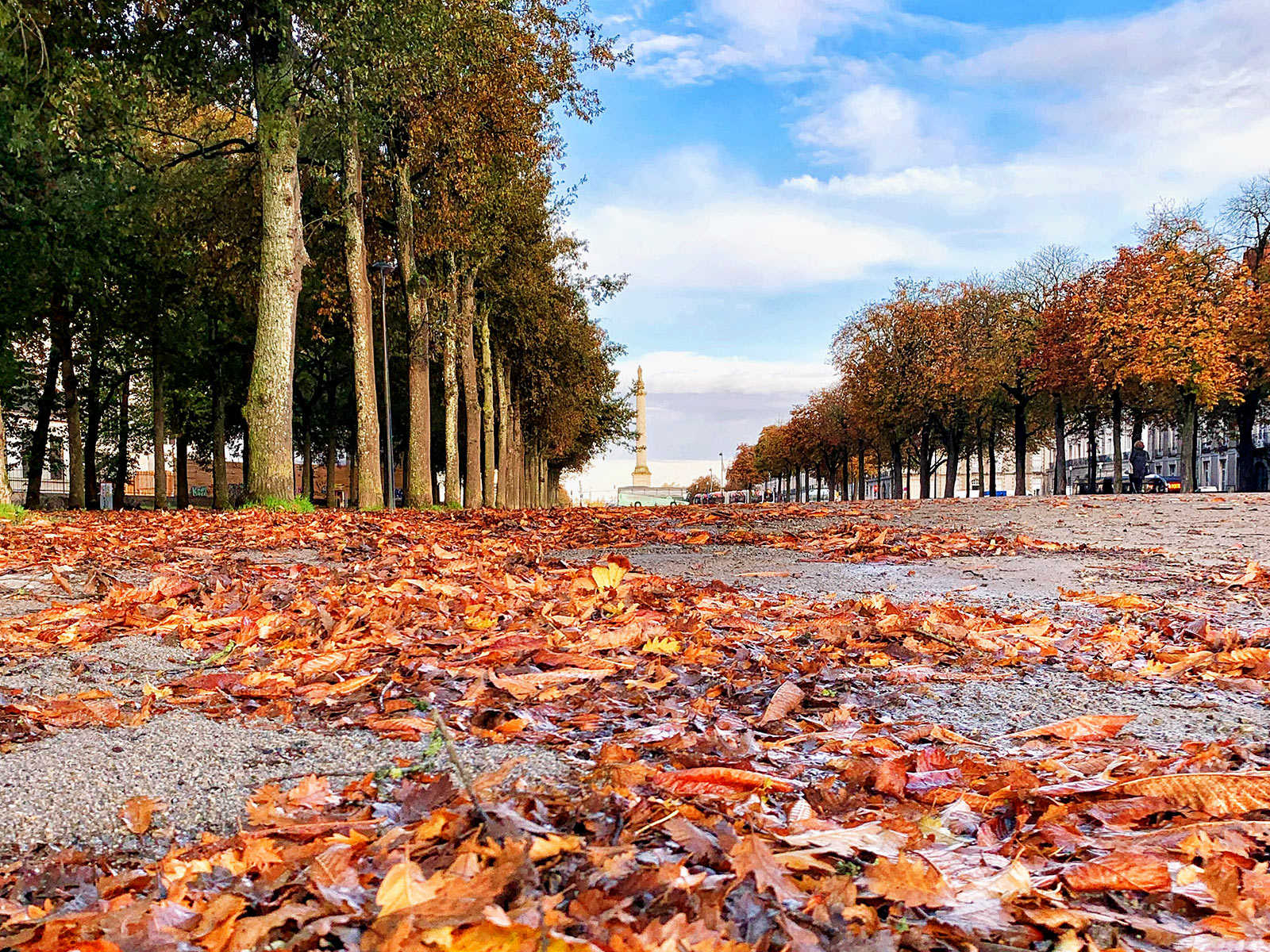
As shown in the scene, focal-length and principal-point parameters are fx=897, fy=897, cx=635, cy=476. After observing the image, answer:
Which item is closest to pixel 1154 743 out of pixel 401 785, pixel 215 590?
pixel 401 785

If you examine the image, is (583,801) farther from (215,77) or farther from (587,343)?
(587,343)

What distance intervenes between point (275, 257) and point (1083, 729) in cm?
1394

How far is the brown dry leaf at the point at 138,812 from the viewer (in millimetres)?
1963

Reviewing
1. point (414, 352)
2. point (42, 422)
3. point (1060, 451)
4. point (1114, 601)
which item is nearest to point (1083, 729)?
point (1114, 601)

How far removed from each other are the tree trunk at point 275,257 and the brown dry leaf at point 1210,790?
515 inches

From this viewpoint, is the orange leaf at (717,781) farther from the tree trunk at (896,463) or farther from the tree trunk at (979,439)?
the tree trunk at (896,463)

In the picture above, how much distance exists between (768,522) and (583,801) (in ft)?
32.0

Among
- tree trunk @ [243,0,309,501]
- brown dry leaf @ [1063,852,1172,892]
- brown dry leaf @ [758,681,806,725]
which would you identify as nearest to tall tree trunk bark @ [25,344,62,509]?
tree trunk @ [243,0,309,501]

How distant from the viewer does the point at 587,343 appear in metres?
34.9

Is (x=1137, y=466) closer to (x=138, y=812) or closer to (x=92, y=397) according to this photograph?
(x=138, y=812)

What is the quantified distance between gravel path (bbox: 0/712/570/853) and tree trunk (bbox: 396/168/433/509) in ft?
54.3

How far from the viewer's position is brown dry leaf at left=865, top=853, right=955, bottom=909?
1.50 meters

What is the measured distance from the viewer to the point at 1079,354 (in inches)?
1391

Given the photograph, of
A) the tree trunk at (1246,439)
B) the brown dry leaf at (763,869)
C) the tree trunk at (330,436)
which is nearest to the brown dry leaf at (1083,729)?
the brown dry leaf at (763,869)
